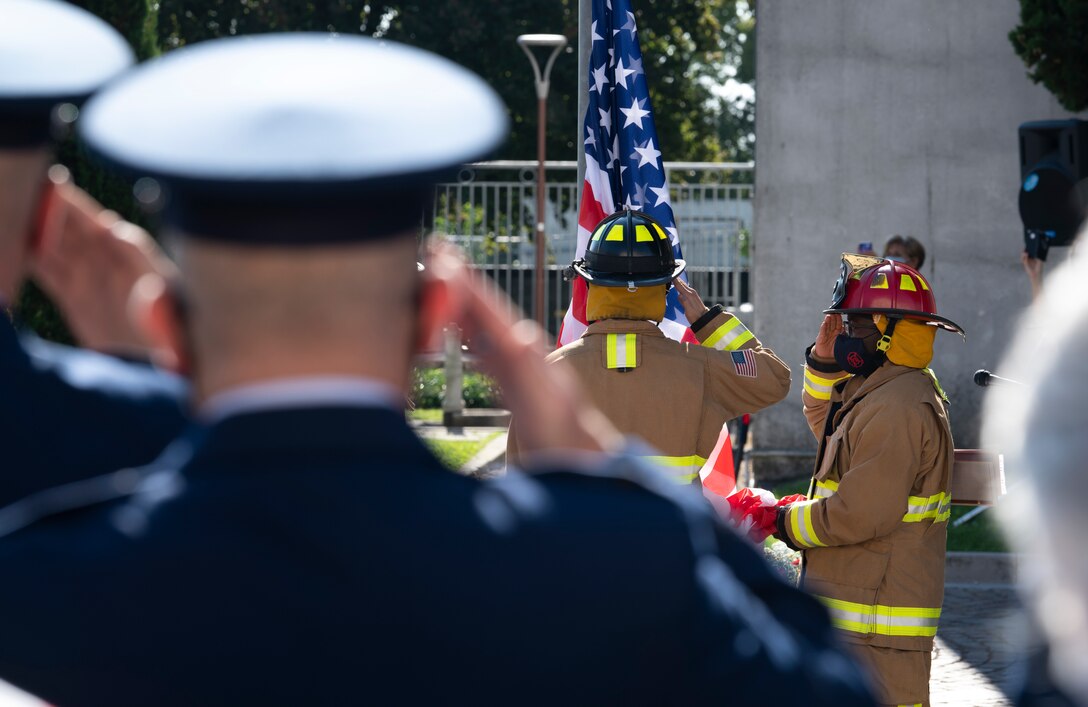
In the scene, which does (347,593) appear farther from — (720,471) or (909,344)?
(720,471)

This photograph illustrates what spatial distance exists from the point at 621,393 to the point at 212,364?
140 inches

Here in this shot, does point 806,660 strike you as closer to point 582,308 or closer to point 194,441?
point 194,441

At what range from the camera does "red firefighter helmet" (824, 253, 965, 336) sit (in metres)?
4.66

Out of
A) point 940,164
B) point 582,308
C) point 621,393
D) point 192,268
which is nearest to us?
point 192,268

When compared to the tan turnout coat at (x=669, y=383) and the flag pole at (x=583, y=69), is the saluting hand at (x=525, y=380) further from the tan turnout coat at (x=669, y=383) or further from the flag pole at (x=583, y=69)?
the flag pole at (x=583, y=69)

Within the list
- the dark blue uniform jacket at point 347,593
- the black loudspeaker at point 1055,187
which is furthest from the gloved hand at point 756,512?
the black loudspeaker at point 1055,187

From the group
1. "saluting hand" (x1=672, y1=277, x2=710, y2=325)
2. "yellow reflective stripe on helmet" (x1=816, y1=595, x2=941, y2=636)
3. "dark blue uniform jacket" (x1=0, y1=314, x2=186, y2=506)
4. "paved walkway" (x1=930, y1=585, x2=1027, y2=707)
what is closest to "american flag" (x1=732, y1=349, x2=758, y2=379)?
"saluting hand" (x1=672, y1=277, x2=710, y2=325)

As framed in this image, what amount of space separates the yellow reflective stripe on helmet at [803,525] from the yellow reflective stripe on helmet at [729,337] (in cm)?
64

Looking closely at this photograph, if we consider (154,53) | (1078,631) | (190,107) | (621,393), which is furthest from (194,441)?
(154,53)

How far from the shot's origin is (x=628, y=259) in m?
4.82

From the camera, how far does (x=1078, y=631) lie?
1.31m

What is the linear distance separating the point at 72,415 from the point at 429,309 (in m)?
0.59

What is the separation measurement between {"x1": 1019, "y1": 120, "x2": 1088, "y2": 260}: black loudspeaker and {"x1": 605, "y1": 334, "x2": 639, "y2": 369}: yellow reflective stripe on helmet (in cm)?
430

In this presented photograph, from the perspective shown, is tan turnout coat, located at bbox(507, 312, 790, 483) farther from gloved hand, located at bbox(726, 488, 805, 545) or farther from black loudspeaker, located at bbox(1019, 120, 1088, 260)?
black loudspeaker, located at bbox(1019, 120, 1088, 260)
